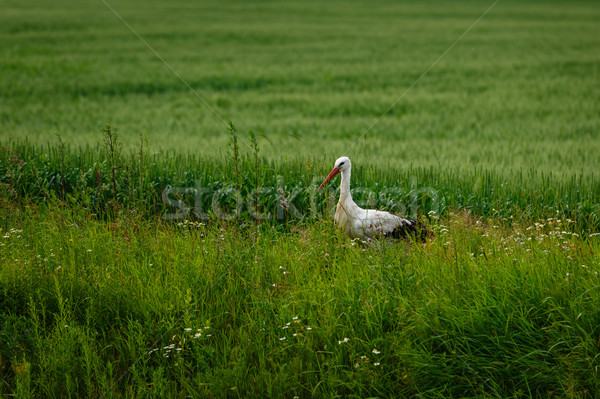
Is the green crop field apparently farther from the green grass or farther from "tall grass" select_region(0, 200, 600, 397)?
the green grass

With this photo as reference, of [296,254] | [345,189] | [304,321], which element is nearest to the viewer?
[304,321]

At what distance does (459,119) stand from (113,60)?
50.5 ft

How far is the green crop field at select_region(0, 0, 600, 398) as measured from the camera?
3406 millimetres

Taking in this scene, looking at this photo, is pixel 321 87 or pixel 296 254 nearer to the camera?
pixel 296 254

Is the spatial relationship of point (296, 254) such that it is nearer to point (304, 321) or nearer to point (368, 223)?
point (304, 321)

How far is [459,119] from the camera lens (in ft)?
43.5

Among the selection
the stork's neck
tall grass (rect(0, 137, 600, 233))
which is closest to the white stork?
the stork's neck

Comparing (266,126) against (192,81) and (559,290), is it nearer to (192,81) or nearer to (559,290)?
(192,81)

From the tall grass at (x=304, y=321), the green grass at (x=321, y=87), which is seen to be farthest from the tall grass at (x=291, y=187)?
the tall grass at (x=304, y=321)

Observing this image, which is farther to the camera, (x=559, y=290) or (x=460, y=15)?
(x=460, y=15)

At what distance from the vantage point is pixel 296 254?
4.55 metres

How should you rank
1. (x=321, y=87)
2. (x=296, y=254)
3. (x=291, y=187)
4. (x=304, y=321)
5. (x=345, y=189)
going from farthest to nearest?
1. (x=321, y=87)
2. (x=291, y=187)
3. (x=345, y=189)
4. (x=296, y=254)
5. (x=304, y=321)

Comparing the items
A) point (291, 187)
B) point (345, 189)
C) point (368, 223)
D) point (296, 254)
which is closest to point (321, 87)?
point (291, 187)

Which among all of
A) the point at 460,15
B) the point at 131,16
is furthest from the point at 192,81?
the point at 460,15
